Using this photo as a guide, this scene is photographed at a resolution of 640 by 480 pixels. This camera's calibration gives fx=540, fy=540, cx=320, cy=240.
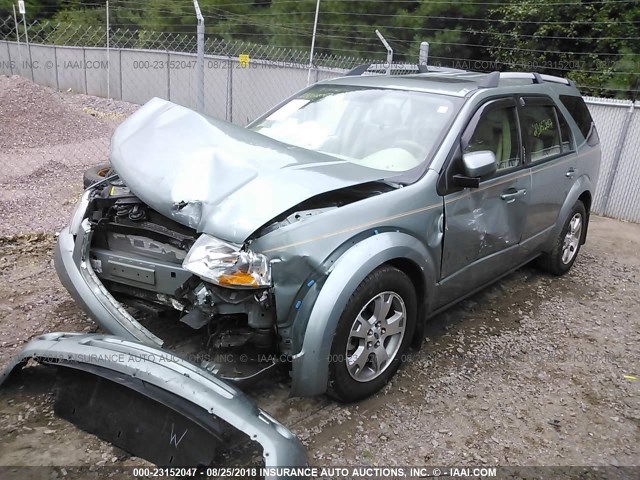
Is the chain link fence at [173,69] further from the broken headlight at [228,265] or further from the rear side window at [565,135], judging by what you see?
the broken headlight at [228,265]

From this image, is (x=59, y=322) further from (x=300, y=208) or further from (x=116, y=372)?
(x=300, y=208)

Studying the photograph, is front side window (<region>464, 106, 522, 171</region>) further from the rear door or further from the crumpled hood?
the crumpled hood

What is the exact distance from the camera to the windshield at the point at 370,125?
11.8 ft

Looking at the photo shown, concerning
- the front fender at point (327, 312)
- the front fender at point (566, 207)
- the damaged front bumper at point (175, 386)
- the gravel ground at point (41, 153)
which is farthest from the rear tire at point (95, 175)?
the front fender at point (566, 207)

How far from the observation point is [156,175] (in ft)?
9.66

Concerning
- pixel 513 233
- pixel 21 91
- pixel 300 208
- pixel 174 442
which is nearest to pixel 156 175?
pixel 300 208

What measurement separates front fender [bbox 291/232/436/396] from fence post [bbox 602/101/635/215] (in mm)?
6415

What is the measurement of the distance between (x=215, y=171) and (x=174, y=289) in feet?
2.17

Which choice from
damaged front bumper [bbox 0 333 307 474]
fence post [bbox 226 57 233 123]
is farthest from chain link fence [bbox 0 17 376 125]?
damaged front bumper [bbox 0 333 307 474]

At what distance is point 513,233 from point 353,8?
47.5ft

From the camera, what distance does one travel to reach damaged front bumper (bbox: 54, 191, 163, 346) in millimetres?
2855

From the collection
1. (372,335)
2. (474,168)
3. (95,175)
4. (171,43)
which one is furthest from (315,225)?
(171,43)

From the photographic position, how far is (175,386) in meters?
2.42

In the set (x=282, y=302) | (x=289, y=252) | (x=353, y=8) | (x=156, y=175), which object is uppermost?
(x=353, y=8)
